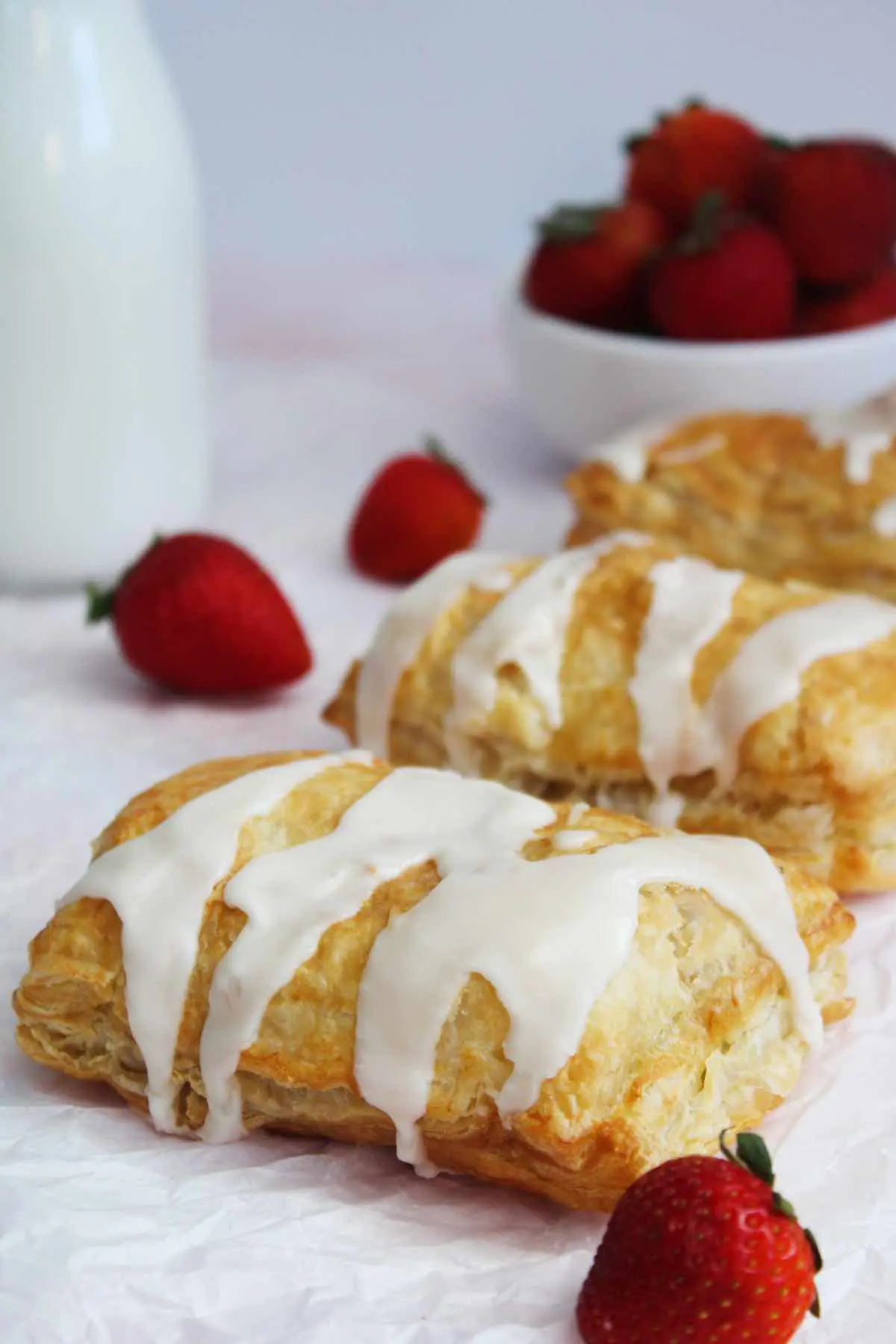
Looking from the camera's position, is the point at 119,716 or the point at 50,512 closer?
the point at 119,716

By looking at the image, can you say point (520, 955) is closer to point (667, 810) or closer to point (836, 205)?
point (667, 810)

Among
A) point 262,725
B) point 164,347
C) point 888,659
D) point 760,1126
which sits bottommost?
point 760,1126

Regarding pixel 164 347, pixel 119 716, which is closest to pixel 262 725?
pixel 119 716

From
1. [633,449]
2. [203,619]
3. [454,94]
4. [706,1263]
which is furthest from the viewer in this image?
[454,94]

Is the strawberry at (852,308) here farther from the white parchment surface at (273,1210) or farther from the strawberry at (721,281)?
the white parchment surface at (273,1210)

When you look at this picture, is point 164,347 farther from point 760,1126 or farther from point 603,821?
point 760,1126

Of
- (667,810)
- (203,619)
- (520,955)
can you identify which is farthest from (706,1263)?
(203,619)

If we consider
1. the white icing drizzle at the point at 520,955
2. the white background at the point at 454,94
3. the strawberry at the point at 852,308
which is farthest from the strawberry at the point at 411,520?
the white background at the point at 454,94
